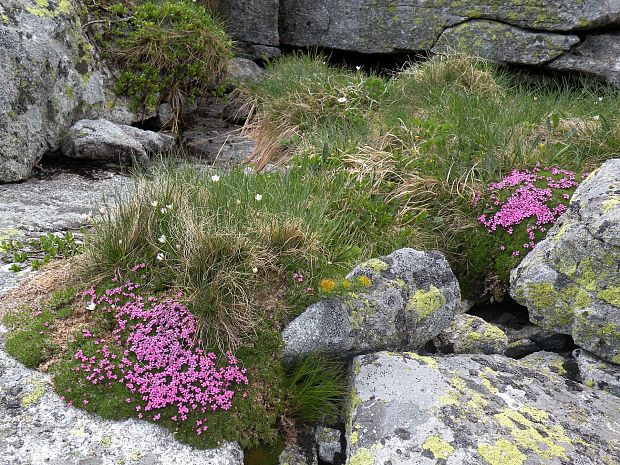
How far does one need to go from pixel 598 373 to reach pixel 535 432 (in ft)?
3.42

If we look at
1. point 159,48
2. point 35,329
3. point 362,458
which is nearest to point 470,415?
point 362,458

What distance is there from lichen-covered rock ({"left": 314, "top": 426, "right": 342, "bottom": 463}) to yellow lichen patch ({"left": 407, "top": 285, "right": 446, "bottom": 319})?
1024mm

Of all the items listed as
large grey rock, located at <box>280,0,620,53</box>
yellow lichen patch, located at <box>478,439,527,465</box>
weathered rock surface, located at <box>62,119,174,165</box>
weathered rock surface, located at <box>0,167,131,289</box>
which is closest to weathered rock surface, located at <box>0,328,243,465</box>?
weathered rock surface, located at <box>0,167,131,289</box>

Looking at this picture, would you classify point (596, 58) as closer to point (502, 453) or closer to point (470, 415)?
point (470, 415)

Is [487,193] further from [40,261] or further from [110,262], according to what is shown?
[40,261]

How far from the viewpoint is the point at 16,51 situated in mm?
5742

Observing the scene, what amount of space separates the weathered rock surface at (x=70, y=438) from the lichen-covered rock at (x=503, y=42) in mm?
7449

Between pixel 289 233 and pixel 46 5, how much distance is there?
4.47 m

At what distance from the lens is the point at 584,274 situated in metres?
4.11

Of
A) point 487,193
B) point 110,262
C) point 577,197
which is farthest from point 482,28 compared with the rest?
point 110,262

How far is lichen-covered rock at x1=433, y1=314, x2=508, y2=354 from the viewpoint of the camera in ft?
13.5

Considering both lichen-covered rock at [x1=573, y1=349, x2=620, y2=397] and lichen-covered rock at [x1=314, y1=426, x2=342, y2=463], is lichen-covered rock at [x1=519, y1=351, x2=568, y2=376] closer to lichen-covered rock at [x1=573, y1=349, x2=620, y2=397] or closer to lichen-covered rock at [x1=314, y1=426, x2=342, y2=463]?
lichen-covered rock at [x1=573, y1=349, x2=620, y2=397]

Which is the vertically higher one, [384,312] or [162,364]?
[384,312]

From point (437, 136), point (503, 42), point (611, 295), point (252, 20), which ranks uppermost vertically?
point (503, 42)
